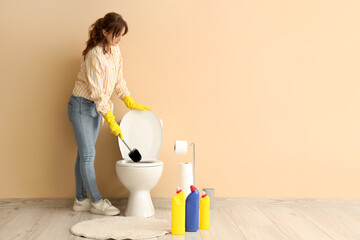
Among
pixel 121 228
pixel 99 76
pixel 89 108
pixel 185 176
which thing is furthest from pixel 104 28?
pixel 121 228

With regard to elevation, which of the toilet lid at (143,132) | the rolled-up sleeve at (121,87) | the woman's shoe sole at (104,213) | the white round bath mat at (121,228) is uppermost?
the rolled-up sleeve at (121,87)

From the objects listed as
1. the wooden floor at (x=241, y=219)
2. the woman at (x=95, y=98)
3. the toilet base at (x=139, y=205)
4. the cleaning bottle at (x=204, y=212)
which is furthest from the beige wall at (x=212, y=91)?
the cleaning bottle at (x=204, y=212)

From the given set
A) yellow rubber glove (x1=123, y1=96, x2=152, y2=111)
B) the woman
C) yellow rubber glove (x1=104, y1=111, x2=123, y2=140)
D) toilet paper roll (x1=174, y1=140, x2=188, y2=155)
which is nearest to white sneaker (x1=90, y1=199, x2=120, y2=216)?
the woman

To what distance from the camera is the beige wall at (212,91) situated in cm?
325

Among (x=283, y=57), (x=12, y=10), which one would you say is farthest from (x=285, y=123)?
(x=12, y=10)

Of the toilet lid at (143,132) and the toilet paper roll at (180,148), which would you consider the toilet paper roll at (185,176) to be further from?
the toilet lid at (143,132)

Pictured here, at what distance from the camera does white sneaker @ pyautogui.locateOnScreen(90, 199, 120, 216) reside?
3.03 metres

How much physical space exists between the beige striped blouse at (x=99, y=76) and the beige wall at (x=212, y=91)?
24 cm

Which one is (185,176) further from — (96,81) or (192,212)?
(96,81)

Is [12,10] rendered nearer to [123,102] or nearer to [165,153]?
[123,102]

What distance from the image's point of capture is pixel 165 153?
3.35 meters

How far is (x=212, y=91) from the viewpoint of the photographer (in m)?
3.36

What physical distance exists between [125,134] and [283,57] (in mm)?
1324

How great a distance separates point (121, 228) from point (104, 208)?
0.38 m
